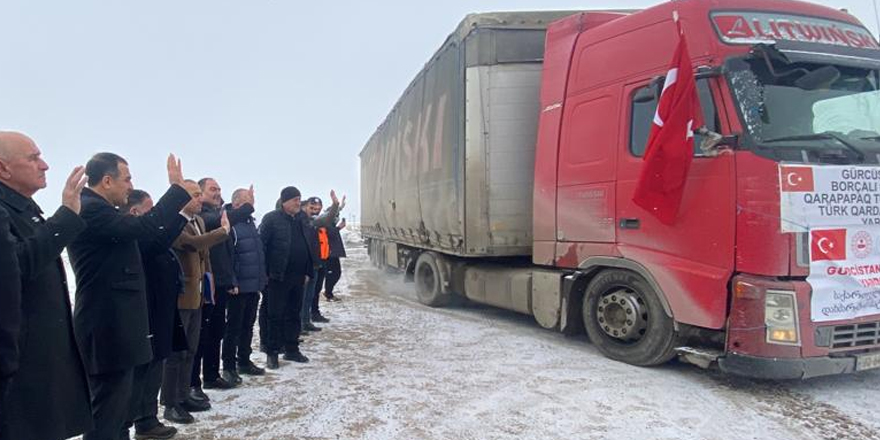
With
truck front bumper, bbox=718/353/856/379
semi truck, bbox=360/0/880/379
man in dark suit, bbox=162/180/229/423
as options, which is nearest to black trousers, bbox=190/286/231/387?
man in dark suit, bbox=162/180/229/423

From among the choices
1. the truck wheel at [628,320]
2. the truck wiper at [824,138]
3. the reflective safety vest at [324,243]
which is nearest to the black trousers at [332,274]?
the reflective safety vest at [324,243]

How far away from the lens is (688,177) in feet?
15.4

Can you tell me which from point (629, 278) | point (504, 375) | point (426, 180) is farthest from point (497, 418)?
point (426, 180)

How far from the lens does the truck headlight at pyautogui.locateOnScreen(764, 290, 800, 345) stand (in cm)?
414

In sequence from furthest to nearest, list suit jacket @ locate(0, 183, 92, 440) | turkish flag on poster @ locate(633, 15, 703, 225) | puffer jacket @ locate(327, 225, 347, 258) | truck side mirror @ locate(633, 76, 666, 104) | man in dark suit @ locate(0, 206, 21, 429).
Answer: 1. puffer jacket @ locate(327, 225, 347, 258)
2. truck side mirror @ locate(633, 76, 666, 104)
3. turkish flag on poster @ locate(633, 15, 703, 225)
4. suit jacket @ locate(0, 183, 92, 440)
5. man in dark suit @ locate(0, 206, 21, 429)

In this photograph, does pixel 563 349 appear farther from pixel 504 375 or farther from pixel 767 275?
pixel 767 275

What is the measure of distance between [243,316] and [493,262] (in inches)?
147

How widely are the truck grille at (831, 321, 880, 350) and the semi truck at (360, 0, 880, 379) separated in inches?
0.5

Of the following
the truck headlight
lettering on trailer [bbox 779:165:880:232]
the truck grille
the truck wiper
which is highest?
the truck wiper

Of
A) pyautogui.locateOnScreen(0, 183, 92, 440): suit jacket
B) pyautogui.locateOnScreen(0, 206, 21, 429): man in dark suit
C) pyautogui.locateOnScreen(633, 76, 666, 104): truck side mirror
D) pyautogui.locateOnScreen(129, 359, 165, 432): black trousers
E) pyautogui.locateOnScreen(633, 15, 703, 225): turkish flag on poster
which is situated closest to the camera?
pyautogui.locateOnScreen(0, 206, 21, 429): man in dark suit

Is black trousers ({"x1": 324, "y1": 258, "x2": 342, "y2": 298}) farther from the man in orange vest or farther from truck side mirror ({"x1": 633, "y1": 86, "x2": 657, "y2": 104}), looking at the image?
truck side mirror ({"x1": 633, "y1": 86, "x2": 657, "y2": 104})

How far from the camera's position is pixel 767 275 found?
423cm

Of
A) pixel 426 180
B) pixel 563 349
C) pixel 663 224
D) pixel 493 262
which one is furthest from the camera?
pixel 426 180

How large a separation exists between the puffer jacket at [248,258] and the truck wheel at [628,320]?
127 inches
